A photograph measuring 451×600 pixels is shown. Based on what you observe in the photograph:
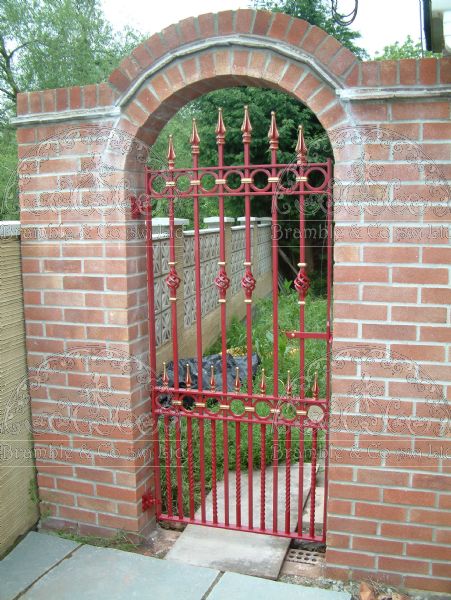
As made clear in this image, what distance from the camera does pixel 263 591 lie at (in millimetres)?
2596

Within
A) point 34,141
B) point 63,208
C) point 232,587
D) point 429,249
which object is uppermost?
point 34,141

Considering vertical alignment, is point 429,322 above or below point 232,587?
above

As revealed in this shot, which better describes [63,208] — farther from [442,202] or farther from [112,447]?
[442,202]

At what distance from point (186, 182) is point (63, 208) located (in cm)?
596

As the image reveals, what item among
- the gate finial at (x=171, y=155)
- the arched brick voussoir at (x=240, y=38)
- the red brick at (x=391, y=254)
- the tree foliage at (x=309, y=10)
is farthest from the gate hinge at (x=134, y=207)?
the tree foliage at (x=309, y=10)

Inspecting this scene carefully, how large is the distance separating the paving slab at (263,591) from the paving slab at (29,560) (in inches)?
34.1

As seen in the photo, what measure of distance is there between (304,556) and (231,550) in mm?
391

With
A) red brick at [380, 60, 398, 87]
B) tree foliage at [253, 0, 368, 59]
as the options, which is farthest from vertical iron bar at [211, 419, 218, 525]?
tree foliage at [253, 0, 368, 59]

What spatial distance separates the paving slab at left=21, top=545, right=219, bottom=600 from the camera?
2.59 meters

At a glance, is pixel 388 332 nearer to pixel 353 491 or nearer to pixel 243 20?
pixel 353 491

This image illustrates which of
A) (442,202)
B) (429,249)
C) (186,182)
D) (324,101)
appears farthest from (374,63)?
(186,182)

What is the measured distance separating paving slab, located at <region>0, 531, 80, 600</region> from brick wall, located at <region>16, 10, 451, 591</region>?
0.73ft

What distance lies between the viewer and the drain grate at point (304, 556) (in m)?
2.93

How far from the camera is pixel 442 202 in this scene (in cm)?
240
